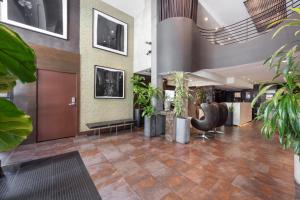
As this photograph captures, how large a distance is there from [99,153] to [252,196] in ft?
9.06

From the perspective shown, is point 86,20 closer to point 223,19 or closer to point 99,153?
point 99,153

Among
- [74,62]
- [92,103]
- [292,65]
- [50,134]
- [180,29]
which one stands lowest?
[50,134]

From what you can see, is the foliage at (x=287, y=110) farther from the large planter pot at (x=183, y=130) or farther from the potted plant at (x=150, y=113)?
the potted plant at (x=150, y=113)

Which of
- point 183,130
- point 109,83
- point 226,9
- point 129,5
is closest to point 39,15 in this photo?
point 109,83

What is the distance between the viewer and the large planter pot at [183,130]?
3.80 meters

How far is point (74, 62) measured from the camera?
420 centimetres

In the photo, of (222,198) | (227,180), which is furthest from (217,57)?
(222,198)

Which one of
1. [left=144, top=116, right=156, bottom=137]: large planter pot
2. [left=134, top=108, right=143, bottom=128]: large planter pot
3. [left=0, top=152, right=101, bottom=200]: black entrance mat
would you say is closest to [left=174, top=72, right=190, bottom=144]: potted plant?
[left=144, top=116, right=156, bottom=137]: large planter pot

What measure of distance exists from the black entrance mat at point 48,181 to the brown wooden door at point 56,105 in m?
1.36

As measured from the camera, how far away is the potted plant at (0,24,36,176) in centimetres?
40

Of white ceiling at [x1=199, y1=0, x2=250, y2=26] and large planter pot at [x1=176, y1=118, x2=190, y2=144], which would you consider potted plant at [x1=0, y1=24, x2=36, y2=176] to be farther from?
white ceiling at [x1=199, y1=0, x2=250, y2=26]

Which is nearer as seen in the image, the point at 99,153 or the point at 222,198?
the point at 222,198

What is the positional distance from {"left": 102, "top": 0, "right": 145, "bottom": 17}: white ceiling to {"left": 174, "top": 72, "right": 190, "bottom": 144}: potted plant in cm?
309

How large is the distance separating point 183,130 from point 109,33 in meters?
4.10
